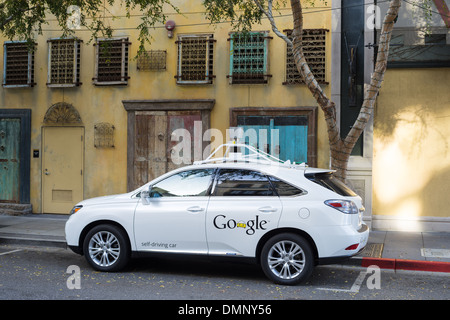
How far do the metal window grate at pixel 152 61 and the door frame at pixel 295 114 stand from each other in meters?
2.18

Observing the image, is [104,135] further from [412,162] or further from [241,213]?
[412,162]

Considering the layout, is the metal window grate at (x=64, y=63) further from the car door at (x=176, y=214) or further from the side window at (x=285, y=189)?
the side window at (x=285, y=189)

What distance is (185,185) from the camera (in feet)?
25.1

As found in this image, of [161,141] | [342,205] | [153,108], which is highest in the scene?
[153,108]

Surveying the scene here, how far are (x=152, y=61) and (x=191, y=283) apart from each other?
7.51 metres

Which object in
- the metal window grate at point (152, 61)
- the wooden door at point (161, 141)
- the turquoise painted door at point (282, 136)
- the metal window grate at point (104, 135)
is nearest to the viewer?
the turquoise painted door at point (282, 136)

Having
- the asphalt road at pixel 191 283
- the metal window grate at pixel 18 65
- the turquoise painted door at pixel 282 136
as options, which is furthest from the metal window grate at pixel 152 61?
the asphalt road at pixel 191 283

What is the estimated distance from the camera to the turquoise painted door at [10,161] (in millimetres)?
14164

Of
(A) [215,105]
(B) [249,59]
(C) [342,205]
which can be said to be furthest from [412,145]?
(C) [342,205]

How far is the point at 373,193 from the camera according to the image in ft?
39.7

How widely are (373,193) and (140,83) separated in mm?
6290

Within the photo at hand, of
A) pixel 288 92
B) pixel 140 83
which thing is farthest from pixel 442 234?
pixel 140 83

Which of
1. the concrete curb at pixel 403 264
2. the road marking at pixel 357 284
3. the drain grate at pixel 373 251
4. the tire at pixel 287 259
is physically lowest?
the road marking at pixel 357 284

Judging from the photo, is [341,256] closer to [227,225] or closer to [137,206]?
[227,225]
